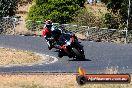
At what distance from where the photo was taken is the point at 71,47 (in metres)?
25.7

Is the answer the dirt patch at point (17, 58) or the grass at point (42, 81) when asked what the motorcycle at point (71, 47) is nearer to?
the dirt patch at point (17, 58)

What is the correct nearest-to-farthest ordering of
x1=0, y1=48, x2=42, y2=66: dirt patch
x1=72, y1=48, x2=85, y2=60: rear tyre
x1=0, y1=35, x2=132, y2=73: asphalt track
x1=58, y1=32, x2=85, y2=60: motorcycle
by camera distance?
x1=0, y1=35, x2=132, y2=73: asphalt track
x1=0, y1=48, x2=42, y2=66: dirt patch
x1=72, y1=48, x2=85, y2=60: rear tyre
x1=58, y1=32, x2=85, y2=60: motorcycle

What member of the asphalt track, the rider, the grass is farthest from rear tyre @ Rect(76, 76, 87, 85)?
the rider

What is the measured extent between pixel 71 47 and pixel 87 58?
1.18 meters

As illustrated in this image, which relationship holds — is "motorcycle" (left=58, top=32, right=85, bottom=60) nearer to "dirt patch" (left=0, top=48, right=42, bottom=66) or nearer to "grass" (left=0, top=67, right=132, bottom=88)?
"dirt patch" (left=0, top=48, right=42, bottom=66)

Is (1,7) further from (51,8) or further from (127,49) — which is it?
(127,49)

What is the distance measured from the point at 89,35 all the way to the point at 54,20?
27.2ft

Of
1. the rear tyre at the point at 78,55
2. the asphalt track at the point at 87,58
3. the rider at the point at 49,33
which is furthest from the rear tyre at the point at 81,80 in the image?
the rider at the point at 49,33

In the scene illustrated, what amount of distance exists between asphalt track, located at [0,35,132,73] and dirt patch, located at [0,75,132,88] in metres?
1.81

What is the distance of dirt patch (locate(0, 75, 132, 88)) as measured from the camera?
56.7 ft

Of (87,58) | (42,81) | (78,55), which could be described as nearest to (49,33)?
(87,58)

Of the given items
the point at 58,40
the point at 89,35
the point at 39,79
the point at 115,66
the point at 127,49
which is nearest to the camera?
the point at 39,79

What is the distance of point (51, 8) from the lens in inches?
Result: 1893

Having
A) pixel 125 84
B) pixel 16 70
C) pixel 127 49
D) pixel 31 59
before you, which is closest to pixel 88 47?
pixel 127 49
